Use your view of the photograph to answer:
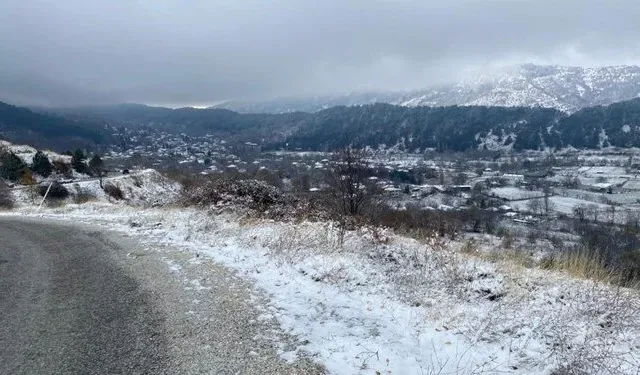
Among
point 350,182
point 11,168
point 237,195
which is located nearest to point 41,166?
point 11,168

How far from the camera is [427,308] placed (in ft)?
21.8

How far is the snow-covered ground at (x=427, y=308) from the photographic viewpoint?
Answer: 16.8 feet

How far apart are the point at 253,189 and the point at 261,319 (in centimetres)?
1191

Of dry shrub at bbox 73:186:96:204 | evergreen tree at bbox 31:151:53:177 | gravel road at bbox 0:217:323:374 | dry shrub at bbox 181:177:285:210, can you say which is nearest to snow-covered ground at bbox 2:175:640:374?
gravel road at bbox 0:217:323:374

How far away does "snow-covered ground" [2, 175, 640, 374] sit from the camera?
5.12m

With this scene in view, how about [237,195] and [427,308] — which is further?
[237,195]

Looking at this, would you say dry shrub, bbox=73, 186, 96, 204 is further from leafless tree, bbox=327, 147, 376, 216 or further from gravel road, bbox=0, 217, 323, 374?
gravel road, bbox=0, 217, 323, 374

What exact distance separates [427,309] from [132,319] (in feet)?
14.4

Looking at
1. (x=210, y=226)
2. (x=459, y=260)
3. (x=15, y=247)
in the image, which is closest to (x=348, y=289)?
(x=459, y=260)

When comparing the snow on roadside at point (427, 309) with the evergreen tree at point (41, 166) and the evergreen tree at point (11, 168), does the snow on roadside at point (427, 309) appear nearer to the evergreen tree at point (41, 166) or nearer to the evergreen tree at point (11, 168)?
the evergreen tree at point (11, 168)

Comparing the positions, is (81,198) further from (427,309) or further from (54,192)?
(427,309)

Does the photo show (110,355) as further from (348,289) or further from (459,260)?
(459,260)

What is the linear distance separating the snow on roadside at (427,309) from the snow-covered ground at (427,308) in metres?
0.02

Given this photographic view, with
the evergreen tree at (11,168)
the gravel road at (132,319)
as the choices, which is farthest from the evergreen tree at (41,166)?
the gravel road at (132,319)
